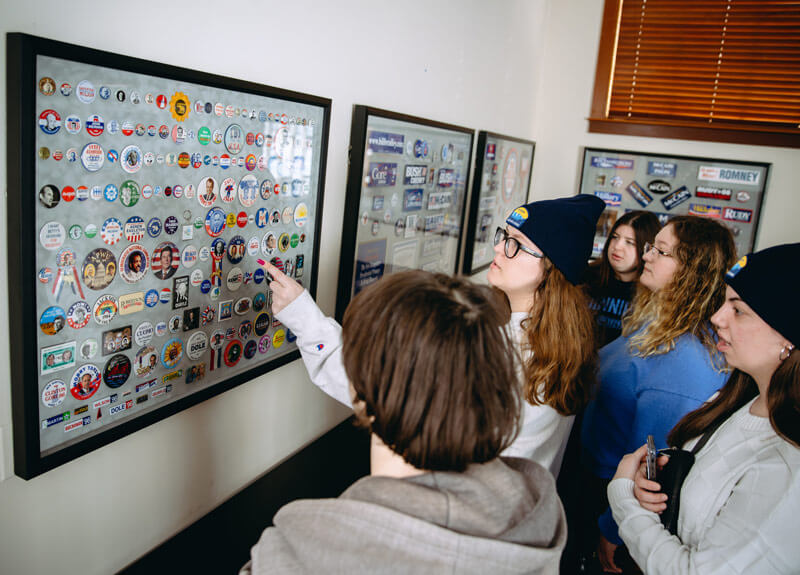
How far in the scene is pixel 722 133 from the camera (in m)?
3.53

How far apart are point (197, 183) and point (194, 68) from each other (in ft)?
0.78

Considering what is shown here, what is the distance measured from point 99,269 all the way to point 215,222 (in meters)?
0.31

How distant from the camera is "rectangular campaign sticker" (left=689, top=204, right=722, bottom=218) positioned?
3604 mm

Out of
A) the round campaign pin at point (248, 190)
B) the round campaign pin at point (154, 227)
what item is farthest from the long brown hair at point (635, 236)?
the round campaign pin at point (154, 227)

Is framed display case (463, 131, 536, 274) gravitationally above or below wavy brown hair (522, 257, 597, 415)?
above

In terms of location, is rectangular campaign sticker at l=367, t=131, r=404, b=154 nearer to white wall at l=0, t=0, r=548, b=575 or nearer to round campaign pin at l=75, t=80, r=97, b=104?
white wall at l=0, t=0, r=548, b=575

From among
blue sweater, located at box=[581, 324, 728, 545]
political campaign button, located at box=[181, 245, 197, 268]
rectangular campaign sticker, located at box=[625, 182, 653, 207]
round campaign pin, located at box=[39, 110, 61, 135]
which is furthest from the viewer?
rectangular campaign sticker, located at box=[625, 182, 653, 207]

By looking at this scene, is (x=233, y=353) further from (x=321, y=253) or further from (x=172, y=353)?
(x=321, y=253)

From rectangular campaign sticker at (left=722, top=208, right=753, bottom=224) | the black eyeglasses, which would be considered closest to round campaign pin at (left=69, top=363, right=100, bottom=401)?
the black eyeglasses

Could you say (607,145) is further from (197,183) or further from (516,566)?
(516,566)

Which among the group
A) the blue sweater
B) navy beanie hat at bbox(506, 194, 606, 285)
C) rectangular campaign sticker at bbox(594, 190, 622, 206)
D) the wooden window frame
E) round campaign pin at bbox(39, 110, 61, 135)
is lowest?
the blue sweater

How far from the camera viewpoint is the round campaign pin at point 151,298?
3.88 feet

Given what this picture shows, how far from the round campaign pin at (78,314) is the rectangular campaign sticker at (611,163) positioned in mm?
3413

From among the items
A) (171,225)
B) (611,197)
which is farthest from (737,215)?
(171,225)
